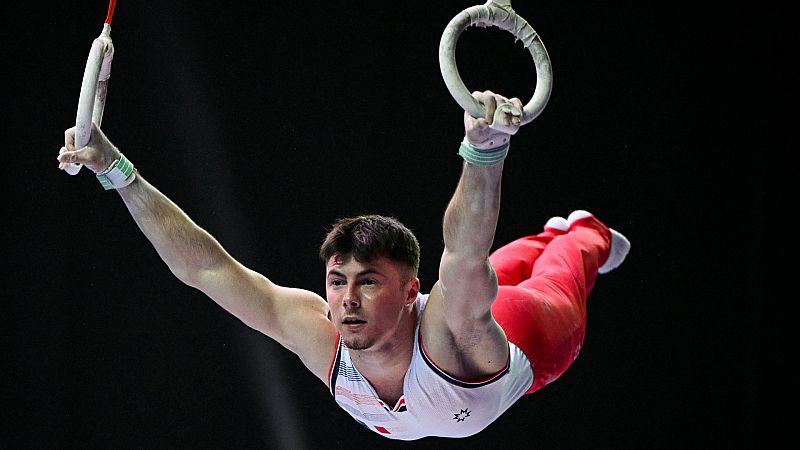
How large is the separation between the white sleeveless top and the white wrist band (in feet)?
2.11

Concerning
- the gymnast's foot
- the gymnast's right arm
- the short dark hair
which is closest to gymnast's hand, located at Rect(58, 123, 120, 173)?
the gymnast's right arm

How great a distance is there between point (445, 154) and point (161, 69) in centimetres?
99

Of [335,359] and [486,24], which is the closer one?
[486,24]

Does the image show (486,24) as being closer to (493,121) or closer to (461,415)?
(493,121)

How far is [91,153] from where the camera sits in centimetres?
204

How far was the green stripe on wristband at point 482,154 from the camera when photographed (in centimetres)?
167

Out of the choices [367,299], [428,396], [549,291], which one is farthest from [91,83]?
[549,291]

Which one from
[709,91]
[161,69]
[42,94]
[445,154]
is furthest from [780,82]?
[42,94]

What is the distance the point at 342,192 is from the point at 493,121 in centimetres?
163

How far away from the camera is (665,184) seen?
3426mm

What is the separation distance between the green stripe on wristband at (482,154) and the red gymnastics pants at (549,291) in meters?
0.75

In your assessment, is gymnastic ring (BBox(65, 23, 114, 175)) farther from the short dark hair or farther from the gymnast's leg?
the gymnast's leg

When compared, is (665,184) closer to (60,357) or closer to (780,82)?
(780,82)

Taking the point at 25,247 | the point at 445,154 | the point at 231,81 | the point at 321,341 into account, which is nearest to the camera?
the point at 321,341
